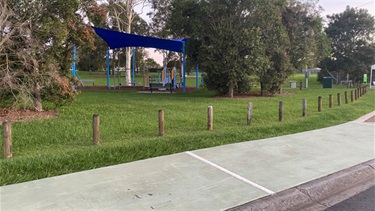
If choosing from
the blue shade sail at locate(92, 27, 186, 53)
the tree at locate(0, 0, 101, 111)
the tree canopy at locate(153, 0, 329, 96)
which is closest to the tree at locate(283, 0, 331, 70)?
the tree canopy at locate(153, 0, 329, 96)

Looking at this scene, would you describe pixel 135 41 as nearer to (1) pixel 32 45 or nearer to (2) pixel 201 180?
(1) pixel 32 45

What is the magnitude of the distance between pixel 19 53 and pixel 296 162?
7.74 meters

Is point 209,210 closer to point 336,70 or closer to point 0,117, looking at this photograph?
point 0,117

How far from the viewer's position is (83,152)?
20.0 feet

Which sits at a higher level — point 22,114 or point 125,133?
point 22,114

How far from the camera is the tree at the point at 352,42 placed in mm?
36750

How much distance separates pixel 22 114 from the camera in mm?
10102

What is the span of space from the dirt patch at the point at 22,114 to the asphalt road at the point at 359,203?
26.3ft

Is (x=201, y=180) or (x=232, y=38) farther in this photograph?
(x=232, y=38)

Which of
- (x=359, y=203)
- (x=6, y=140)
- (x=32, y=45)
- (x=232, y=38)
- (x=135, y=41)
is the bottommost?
(x=359, y=203)

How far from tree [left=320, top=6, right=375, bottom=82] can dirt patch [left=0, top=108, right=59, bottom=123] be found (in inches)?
1371

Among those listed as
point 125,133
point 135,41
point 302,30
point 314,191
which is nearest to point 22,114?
point 125,133

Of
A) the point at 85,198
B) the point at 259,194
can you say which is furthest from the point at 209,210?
the point at 85,198

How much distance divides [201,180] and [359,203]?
2087 mm
